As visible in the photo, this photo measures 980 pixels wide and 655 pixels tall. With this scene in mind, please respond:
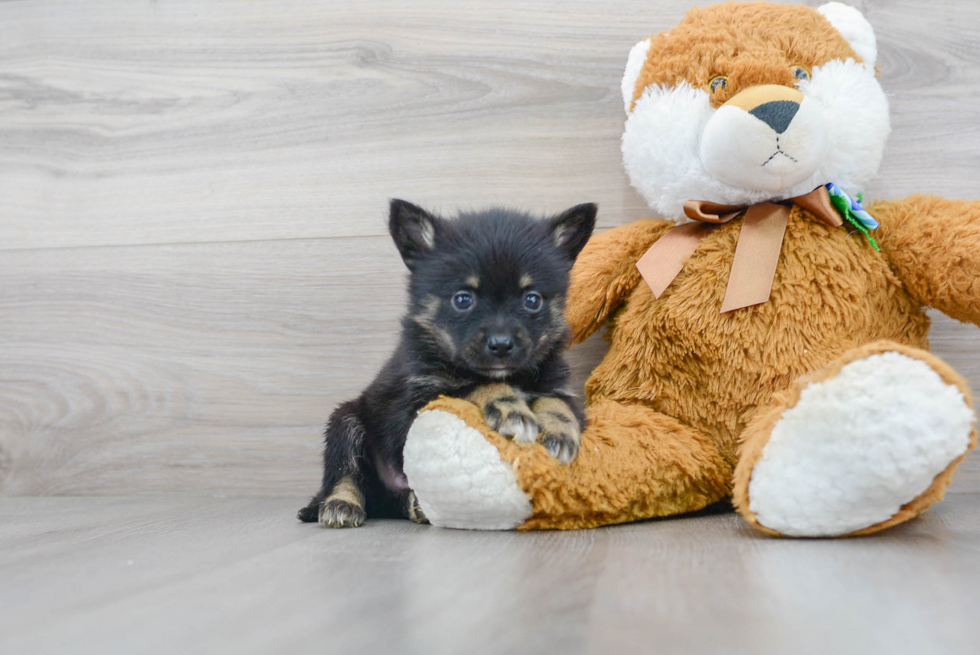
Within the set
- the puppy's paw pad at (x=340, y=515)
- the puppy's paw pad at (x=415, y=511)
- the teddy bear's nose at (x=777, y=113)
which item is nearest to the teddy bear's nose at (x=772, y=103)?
the teddy bear's nose at (x=777, y=113)

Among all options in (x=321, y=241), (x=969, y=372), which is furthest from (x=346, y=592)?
(x=969, y=372)

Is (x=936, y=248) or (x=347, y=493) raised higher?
(x=936, y=248)

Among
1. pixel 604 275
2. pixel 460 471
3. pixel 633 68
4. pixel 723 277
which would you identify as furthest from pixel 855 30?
pixel 460 471

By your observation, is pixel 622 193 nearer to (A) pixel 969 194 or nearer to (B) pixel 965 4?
(A) pixel 969 194

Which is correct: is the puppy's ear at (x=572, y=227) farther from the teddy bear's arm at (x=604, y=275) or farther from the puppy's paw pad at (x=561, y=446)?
the puppy's paw pad at (x=561, y=446)

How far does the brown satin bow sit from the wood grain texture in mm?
392

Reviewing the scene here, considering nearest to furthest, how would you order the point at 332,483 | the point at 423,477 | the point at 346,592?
the point at 346,592 < the point at 423,477 < the point at 332,483

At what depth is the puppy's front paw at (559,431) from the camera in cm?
142

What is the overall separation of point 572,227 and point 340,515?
821mm

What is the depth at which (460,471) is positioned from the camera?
53.6 inches

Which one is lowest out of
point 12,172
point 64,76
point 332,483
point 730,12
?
point 332,483

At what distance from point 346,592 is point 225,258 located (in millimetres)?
1475

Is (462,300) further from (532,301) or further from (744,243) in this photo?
(744,243)

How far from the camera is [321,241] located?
2.21 m
